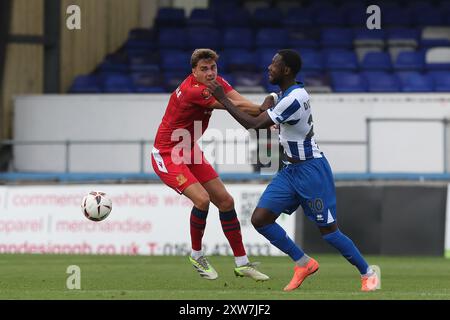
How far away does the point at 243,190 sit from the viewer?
64.7 feet

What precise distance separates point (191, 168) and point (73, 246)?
7.79m

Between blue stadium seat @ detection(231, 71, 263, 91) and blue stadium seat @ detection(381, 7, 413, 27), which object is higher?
blue stadium seat @ detection(381, 7, 413, 27)

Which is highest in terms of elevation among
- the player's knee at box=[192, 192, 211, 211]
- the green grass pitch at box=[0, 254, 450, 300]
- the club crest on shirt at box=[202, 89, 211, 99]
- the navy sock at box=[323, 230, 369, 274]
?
the club crest on shirt at box=[202, 89, 211, 99]

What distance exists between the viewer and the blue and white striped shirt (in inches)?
420

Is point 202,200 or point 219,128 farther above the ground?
point 219,128

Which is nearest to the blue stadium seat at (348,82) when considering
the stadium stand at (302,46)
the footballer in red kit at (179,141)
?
the stadium stand at (302,46)

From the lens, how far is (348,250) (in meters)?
10.6

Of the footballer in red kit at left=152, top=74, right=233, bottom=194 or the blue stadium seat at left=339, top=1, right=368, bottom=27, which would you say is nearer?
the footballer in red kit at left=152, top=74, right=233, bottom=194

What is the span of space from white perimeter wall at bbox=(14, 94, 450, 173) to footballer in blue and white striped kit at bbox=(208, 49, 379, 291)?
1014 cm

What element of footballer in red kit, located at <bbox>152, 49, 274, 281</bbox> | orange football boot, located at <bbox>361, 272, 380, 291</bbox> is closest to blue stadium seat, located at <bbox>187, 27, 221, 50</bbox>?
footballer in red kit, located at <bbox>152, 49, 274, 281</bbox>

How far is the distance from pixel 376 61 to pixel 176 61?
180 inches

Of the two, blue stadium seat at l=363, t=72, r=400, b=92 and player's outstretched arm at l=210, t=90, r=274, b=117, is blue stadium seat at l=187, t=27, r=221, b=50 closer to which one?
blue stadium seat at l=363, t=72, r=400, b=92

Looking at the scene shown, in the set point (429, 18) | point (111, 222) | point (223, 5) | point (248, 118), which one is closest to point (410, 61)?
point (429, 18)

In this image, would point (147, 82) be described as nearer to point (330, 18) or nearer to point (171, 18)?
point (171, 18)
